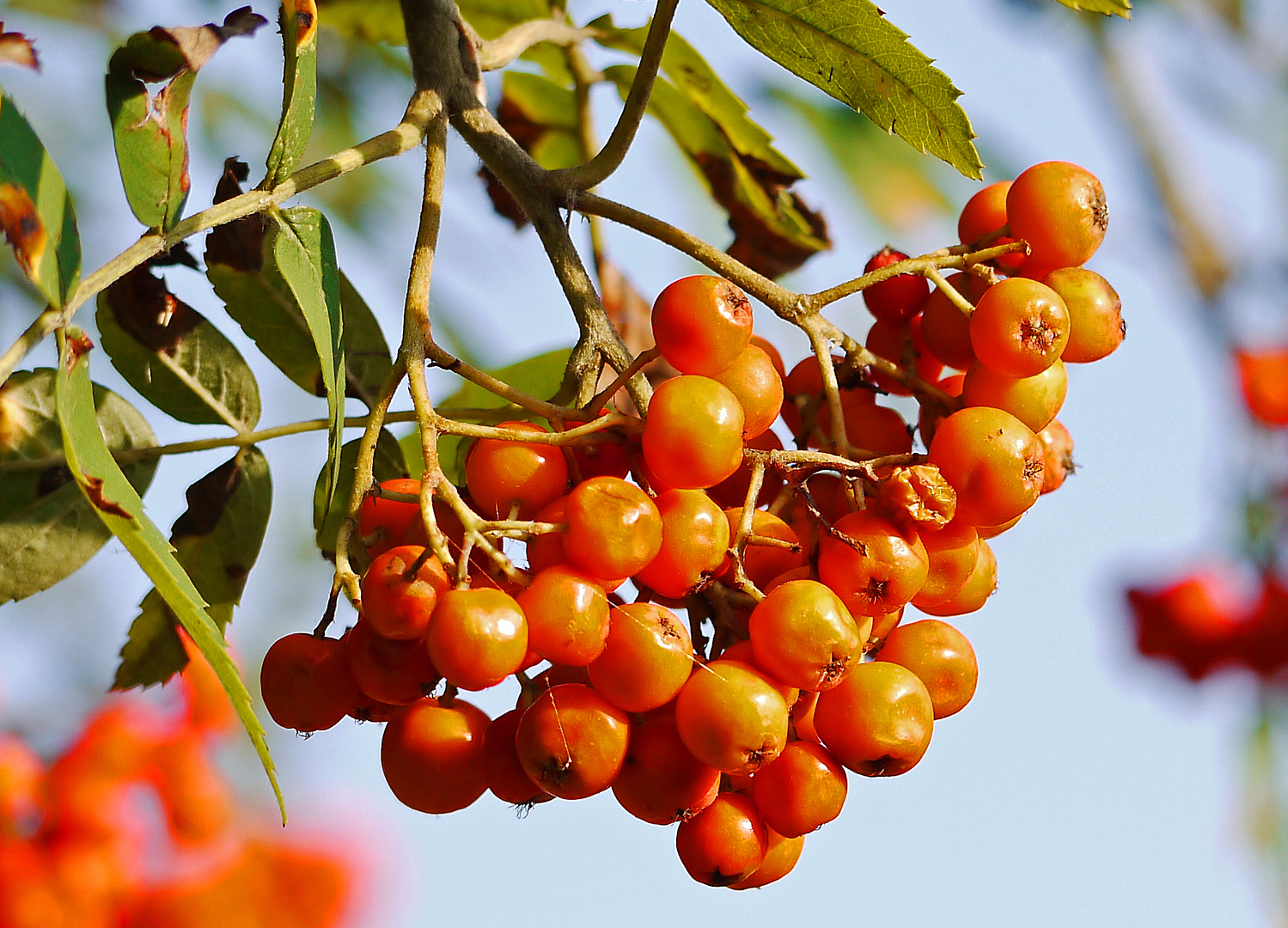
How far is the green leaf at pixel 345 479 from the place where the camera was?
3.82 ft

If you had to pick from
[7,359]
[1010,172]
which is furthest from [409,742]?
[1010,172]

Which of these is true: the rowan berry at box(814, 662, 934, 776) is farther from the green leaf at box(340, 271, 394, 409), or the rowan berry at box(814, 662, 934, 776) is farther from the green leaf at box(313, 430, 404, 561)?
the green leaf at box(340, 271, 394, 409)

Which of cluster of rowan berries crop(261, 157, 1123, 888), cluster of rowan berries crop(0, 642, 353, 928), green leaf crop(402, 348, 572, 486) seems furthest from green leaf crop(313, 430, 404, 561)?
cluster of rowan berries crop(0, 642, 353, 928)

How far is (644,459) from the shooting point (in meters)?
0.98

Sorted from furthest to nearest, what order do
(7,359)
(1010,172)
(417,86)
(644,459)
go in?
(1010,172) < (417,86) < (644,459) < (7,359)

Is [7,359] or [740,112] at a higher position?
[740,112]

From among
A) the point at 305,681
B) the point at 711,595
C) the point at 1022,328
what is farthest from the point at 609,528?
the point at 1022,328

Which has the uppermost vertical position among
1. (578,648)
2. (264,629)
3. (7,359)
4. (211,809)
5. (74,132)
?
(74,132)

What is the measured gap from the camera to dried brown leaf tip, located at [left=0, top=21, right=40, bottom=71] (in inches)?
34.9

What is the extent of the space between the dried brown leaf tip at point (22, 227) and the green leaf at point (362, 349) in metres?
0.44

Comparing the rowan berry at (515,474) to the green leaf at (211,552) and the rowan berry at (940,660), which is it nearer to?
the rowan berry at (940,660)

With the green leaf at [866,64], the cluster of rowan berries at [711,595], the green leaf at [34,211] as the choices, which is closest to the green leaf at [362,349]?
the cluster of rowan berries at [711,595]

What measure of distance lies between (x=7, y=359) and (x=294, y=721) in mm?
370

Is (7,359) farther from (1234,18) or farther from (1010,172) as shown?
(1234,18)
